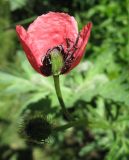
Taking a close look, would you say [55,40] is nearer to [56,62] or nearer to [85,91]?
[56,62]

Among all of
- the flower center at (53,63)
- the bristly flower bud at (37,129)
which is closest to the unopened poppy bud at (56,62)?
the flower center at (53,63)

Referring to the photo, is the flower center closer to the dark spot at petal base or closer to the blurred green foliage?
the dark spot at petal base

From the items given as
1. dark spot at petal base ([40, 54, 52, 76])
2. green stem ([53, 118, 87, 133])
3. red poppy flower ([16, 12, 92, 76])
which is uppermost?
red poppy flower ([16, 12, 92, 76])

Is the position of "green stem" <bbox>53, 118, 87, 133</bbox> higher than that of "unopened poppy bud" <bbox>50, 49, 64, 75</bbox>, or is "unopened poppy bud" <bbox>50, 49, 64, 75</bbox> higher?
"unopened poppy bud" <bbox>50, 49, 64, 75</bbox>

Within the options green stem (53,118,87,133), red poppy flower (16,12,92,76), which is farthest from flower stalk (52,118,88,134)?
red poppy flower (16,12,92,76)

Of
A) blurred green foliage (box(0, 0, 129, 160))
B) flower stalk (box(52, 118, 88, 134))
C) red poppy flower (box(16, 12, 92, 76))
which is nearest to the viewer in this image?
red poppy flower (box(16, 12, 92, 76))

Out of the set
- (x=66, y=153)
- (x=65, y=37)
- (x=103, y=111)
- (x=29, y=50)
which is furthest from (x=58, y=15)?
(x=66, y=153)
